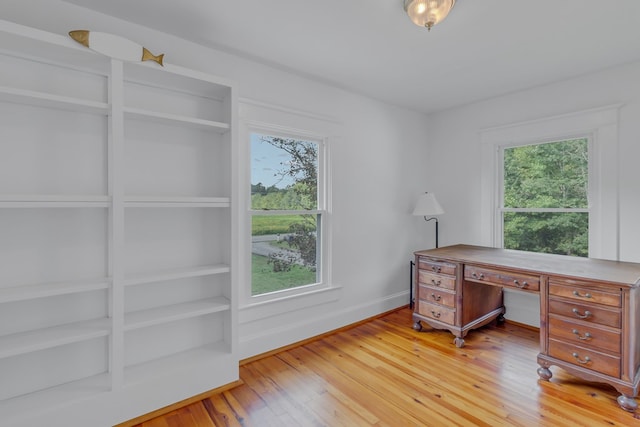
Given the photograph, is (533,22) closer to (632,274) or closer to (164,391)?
(632,274)

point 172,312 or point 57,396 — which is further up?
point 172,312

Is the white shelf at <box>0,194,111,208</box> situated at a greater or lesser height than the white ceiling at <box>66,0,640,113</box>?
lesser

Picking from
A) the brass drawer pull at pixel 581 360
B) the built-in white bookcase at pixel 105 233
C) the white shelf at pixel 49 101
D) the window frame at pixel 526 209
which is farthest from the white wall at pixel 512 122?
the white shelf at pixel 49 101

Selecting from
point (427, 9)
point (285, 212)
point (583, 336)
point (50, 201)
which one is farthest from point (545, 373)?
point (50, 201)

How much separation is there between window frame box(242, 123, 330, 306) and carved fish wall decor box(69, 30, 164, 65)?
897 mm

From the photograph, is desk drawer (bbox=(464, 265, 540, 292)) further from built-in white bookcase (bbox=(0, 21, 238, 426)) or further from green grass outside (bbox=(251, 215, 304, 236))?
built-in white bookcase (bbox=(0, 21, 238, 426))

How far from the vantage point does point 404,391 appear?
212 centimetres

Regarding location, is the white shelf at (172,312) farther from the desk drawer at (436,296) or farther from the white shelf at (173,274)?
the desk drawer at (436,296)

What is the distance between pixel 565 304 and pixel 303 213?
211 cm

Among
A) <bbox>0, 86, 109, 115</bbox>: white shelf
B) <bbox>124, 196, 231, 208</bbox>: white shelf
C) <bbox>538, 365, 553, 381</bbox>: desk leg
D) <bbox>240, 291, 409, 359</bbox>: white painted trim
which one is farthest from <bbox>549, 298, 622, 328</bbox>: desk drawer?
<bbox>0, 86, 109, 115</bbox>: white shelf

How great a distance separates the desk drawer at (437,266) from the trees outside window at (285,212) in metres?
1.01

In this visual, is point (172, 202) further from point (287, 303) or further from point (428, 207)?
point (428, 207)

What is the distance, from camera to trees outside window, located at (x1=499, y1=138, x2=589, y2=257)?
2.94 m

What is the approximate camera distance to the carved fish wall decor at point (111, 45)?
1628 millimetres
